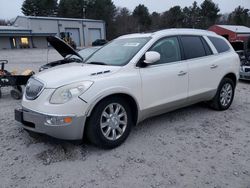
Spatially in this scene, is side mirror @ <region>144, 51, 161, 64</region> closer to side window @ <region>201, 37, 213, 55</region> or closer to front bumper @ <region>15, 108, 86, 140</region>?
front bumper @ <region>15, 108, 86, 140</region>

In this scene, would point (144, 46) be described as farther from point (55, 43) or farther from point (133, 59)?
point (55, 43)

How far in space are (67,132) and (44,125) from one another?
0.32 m

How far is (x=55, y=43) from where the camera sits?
5484 mm

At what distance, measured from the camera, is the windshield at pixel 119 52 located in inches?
145

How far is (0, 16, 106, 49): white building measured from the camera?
38.1 meters

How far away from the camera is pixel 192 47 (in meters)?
4.40

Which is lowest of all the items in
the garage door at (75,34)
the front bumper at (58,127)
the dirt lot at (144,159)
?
the dirt lot at (144,159)

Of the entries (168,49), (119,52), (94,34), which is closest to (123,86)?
(119,52)

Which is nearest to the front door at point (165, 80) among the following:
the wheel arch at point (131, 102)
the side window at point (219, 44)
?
the wheel arch at point (131, 102)

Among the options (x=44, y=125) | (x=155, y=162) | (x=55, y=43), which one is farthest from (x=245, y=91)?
(x=44, y=125)

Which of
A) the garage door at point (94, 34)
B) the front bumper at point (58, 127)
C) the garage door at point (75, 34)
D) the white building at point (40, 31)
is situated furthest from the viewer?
the garage door at point (94, 34)

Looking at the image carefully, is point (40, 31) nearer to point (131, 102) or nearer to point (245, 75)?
point (245, 75)

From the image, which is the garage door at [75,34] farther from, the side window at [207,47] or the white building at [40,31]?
the side window at [207,47]

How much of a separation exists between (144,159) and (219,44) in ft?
10.9
